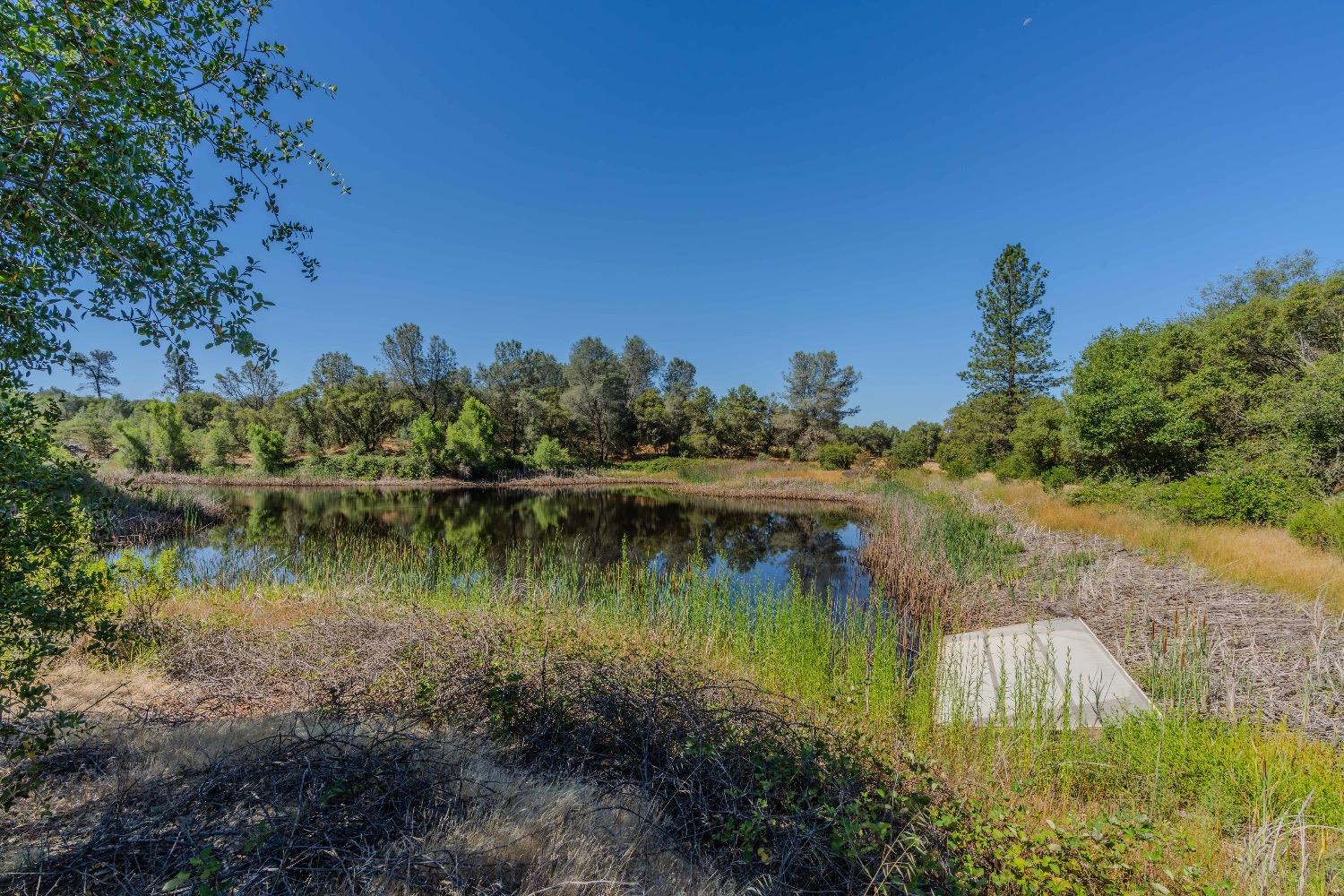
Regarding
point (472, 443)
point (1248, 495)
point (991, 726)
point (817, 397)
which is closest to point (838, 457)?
point (817, 397)

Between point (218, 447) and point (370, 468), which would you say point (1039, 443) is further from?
point (218, 447)

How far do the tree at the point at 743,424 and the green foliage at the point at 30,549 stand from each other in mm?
42855

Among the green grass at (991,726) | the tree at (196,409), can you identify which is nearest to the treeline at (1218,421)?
the green grass at (991,726)

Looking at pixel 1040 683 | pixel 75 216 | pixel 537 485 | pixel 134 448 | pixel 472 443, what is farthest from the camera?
pixel 472 443

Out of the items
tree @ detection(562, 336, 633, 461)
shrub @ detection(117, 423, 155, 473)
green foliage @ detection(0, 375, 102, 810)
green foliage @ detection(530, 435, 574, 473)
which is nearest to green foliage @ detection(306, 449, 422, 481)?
green foliage @ detection(530, 435, 574, 473)

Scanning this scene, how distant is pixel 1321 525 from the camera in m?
8.30

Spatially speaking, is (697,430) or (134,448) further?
(697,430)

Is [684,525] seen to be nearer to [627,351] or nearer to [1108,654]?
[1108,654]

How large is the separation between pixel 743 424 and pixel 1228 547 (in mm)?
36101

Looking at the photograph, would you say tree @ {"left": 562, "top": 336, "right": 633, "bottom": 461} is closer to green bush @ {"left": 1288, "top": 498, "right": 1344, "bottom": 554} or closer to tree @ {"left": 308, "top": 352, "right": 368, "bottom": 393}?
tree @ {"left": 308, "top": 352, "right": 368, "bottom": 393}

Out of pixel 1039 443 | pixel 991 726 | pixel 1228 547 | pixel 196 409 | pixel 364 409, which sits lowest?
pixel 991 726

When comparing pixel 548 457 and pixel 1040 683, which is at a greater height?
pixel 548 457

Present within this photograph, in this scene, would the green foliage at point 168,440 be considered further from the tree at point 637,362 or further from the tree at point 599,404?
the tree at point 637,362

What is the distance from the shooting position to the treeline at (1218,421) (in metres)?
10.5
